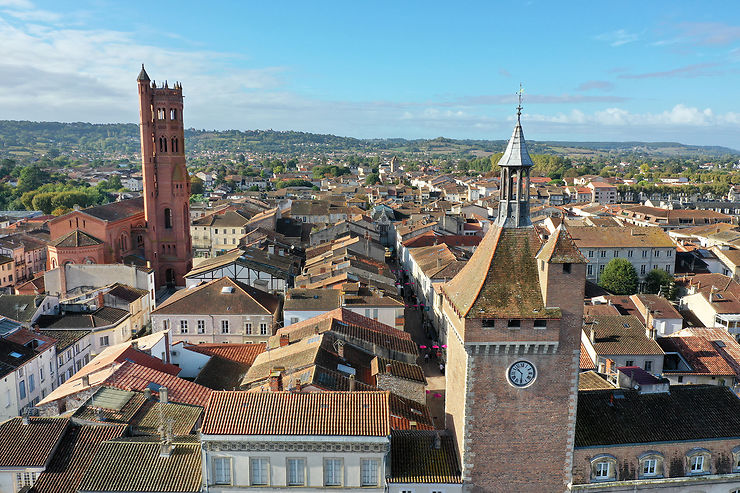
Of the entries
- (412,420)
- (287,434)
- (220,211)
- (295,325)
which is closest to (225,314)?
(295,325)

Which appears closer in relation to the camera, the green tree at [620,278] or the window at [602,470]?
the window at [602,470]

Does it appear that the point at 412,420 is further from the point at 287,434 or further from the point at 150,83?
the point at 150,83

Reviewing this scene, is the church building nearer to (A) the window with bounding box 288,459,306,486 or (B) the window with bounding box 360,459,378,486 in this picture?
(A) the window with bounding box 288,459,306,486

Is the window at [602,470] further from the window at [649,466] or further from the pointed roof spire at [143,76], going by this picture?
the pointed roof spire at [143,76]

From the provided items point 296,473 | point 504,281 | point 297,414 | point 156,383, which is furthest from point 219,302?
point 504,281

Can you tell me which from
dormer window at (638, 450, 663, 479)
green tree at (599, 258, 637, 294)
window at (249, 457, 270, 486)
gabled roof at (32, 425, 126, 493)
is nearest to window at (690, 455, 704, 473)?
dormer window at (638, 450, 663, 479)

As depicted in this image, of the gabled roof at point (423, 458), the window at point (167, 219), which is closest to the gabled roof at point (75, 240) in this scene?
the window at point (167, 219)
